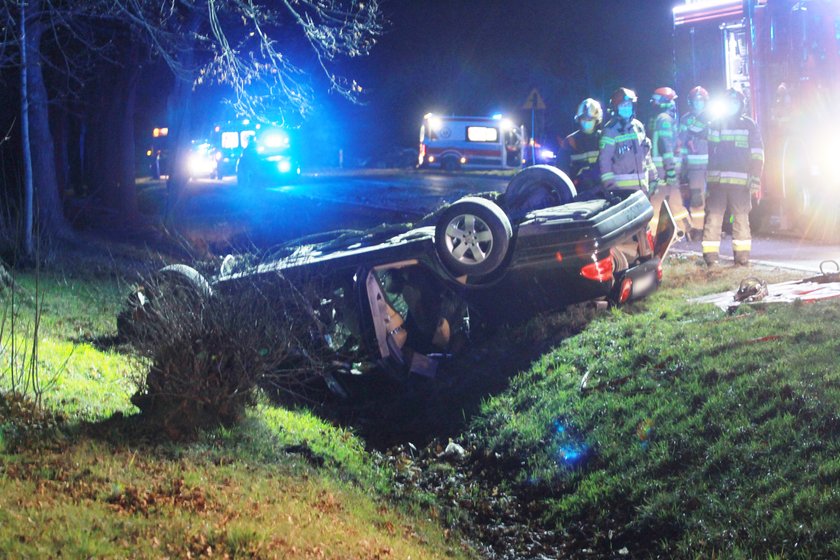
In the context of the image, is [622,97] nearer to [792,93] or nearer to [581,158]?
[581,158]

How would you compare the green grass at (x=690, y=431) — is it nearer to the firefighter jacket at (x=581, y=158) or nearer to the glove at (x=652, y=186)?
the firefighter jacket at (x=581, y=158)

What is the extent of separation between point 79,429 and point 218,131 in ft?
106

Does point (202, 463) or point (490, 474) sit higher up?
point (202, 463)

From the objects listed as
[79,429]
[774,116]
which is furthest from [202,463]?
[774,116]

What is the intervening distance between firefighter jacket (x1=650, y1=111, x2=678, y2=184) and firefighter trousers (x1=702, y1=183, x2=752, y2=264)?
2.07 ft

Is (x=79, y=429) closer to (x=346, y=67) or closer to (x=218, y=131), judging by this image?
(x=218, y=131)

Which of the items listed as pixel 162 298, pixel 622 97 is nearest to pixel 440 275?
pixel 162 298

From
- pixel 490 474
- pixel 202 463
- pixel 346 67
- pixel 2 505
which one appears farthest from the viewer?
pixel 346 67

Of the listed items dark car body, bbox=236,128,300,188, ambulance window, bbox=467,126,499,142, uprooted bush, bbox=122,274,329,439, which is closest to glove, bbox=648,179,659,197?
uprooted bush, bbox=122,274,329,439

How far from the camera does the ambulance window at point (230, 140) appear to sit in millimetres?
37188

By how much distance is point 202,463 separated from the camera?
5887 millimetres

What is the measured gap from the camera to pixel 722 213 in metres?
12.2

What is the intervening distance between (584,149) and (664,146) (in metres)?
1.18

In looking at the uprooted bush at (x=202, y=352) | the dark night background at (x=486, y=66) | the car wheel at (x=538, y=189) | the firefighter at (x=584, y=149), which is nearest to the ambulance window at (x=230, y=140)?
the dark night background at (x=486, y=66)
